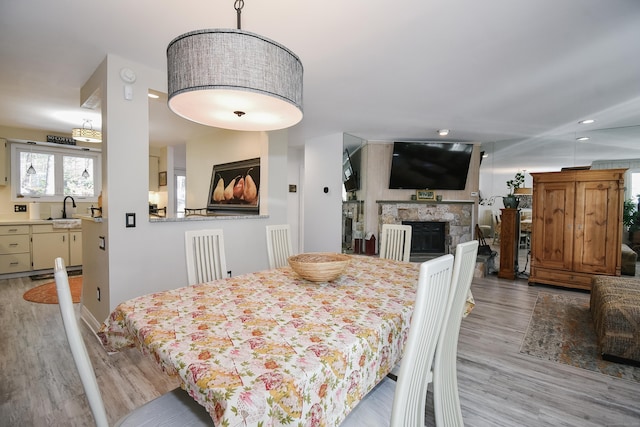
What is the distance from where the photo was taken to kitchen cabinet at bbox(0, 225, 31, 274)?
4242 millimetres

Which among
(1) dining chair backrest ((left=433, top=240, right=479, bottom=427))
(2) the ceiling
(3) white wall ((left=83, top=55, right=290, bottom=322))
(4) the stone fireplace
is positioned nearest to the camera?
(1) dining chair backrest ((left=433, top=240, right=479, bottom=427))

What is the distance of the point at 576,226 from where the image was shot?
4.08 m

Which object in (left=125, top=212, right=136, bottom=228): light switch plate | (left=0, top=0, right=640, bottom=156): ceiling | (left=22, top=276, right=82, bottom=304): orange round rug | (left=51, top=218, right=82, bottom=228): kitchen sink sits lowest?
(left=22, top=276, right=82, bottom=304): orange round rug

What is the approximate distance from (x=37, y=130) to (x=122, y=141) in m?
3.92

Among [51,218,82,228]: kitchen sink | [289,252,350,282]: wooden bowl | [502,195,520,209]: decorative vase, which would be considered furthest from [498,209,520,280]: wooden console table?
[51,218,82,228]: kitchen sink

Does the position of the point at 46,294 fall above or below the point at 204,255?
below

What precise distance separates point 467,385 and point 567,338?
1403 mm

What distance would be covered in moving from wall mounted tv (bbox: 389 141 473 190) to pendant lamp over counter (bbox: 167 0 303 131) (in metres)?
4.35

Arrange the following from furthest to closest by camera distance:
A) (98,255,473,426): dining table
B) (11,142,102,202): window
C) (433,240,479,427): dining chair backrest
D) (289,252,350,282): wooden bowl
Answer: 1. (11,142,102,202): window
2. (289,252,350,282): wooden bowl
3. (433,240,479,427): dining chair backrest
4. (98,255,473,426): dining table

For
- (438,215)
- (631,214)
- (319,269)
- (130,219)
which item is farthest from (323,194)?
(631,214)

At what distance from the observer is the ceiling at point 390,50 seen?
1803 millimetres

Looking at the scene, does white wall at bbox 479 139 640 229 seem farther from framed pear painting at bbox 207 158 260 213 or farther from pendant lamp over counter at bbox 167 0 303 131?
pendant lamp over counter at bbox 167 0 303 131

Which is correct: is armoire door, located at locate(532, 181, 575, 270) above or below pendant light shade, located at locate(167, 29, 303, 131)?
below

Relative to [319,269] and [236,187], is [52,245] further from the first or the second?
[319,269]
